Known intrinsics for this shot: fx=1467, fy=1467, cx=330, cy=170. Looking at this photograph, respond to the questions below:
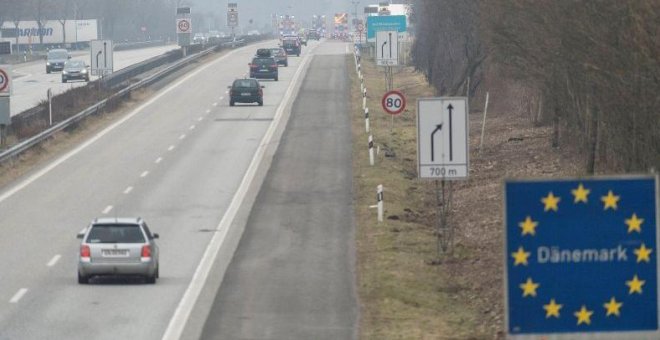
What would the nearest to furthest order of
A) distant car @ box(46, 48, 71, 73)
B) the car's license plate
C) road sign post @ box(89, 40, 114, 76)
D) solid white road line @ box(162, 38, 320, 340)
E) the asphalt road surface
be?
the asphalt road surface < solid white road line @ box(162, 38, 320, 340) < the car's license plate < road sign post @ box(89, 40, 114, 76) < distant car @ box(46, 48, 71, 73)

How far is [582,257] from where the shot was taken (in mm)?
9734

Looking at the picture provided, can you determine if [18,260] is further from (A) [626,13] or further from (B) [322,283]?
(A) [626,13]

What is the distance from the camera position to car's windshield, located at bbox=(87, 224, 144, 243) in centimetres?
2539

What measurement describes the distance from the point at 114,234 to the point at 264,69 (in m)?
59.1

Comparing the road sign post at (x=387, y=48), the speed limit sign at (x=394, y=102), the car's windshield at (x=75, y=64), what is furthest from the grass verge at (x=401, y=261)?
the car's windshield at (x=75, y=64)

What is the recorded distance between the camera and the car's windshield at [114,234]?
2539 cm

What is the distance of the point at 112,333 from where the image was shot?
21.0 metres

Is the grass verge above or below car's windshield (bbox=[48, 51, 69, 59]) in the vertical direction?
below

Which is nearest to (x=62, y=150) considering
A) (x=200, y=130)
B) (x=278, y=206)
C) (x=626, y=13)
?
(x=200, y=130)

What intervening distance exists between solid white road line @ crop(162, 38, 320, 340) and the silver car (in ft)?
3.14

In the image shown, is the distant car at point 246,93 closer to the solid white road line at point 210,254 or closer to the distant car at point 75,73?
the solid white road line at point 210,254

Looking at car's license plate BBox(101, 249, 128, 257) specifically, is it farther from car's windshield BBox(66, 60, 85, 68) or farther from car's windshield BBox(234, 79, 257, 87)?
car's windshield BBox(66, 60, 85, 68)

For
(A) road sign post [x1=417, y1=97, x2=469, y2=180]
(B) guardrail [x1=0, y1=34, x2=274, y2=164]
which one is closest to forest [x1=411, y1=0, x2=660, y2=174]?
(A) road sign post [x1=417, y1=97, x2=469, y2=180]

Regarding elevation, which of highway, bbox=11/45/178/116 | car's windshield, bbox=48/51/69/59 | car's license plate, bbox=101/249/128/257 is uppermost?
car's windshield, bbox=48/51/69/59
